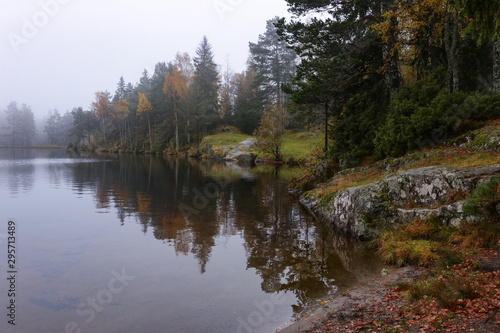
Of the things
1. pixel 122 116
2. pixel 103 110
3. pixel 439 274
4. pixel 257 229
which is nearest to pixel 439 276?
pixel 439 274

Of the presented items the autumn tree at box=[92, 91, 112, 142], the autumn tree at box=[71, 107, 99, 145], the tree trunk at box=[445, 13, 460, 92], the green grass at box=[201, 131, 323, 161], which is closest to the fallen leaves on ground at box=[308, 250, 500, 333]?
the tree trunk at box=[445, 13, 460, 92]

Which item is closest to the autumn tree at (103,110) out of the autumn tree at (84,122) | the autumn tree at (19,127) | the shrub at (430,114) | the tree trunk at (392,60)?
the autumn tree at (84,122)

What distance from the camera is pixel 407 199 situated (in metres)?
10.6

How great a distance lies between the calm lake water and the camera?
6598 millimetres

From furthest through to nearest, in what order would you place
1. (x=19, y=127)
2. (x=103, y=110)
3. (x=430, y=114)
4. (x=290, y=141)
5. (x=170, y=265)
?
(x=19, y=127), (x=103, y=110), (x=290, y=141), (x=430, y=114), (x=170, y=265)

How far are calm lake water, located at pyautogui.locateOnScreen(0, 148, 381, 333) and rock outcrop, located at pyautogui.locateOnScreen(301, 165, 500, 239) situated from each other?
1.10 m

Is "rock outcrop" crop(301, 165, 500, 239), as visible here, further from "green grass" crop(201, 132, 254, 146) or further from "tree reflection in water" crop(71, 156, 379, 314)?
"green grass" crop(201, 132, 254, 146)

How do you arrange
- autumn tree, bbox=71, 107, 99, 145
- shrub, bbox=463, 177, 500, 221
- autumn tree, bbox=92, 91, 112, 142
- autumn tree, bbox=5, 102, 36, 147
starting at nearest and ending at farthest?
1. shrub, bbox=463, 177, 500, 221
2. autumn tree, bbox=92, 91, 112, 142
3. autumn tree, bbox=71, 107, 99, 145
4. autumn tree, bbox=5, 102, 36, 147

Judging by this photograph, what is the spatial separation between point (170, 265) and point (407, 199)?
8.24 m

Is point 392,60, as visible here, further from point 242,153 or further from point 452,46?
point 242,153

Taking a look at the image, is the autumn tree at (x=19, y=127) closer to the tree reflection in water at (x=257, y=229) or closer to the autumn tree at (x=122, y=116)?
the autumn tree at (x=122, y=116)

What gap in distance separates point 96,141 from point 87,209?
91.3m

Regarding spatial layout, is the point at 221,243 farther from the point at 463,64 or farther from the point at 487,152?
the point at 463,64

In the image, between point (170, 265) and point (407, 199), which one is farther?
→ point (407, 199)
